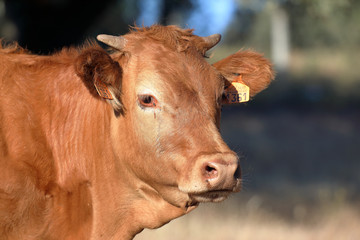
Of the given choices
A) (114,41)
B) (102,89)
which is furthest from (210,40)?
(102,89)

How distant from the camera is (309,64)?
35.4 metres

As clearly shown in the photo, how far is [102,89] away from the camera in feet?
16.3

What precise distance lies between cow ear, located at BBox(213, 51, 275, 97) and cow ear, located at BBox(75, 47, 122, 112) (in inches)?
49.0

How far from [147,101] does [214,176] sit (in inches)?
37.4

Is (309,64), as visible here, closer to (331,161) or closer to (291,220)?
(331,161)

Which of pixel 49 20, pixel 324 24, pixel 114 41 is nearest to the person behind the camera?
pixel 114 41

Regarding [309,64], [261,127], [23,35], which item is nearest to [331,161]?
[261,127]

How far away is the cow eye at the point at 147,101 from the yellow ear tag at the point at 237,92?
1.30 meters

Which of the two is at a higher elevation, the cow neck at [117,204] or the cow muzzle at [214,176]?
the cow muzzle at [214,176]

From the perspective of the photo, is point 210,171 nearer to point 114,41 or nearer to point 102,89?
point 102,89

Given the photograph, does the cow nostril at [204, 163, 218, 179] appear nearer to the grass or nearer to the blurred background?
the blurred background

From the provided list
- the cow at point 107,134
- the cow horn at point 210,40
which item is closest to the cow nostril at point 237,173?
the cow at point 107,134

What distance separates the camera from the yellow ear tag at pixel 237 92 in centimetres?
592

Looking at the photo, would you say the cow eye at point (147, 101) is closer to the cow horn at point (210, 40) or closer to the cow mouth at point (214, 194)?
the cow mouth at point (214, 194)
